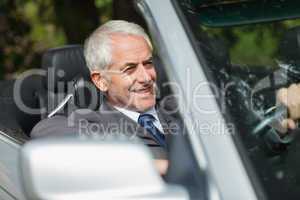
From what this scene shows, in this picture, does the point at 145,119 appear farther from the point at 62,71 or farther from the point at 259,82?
the point at 62,71

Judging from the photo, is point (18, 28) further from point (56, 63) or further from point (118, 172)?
point (118, 172)

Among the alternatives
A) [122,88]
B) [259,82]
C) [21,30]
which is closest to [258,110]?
[259,82]

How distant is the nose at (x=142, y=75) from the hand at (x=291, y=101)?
56 cm

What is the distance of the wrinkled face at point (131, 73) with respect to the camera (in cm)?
267

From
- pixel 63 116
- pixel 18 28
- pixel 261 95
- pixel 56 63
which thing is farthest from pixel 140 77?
pixel 18 28

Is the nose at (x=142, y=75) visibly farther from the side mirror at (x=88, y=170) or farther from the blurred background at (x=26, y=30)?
the blurred background at (x=26, y=30)

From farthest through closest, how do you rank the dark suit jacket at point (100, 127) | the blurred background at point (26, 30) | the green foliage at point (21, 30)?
the green foliage at point (21, 30) < the blurred background at point (26, 30) < the dark suit jacket at point (100, 127)

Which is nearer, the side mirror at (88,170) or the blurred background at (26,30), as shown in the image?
the side mirror at (88,170)

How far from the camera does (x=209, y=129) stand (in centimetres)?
197

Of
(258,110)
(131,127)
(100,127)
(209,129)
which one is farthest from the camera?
(131,127)

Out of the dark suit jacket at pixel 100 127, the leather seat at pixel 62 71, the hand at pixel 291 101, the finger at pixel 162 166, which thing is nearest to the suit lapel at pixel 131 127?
the dark suit jacket at pixel 100 127

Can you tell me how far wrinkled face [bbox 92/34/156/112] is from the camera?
267 cm

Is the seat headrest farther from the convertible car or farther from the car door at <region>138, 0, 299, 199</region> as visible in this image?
the car door at <region>138, 0, 299, 199</region>

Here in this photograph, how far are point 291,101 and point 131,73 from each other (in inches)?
26.5
